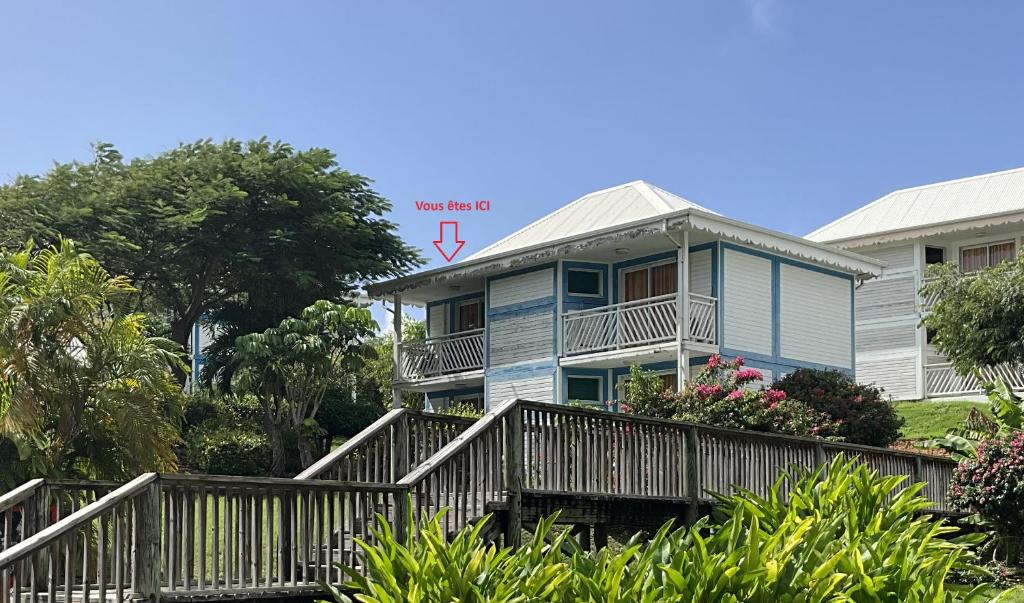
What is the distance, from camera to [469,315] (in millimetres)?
38562

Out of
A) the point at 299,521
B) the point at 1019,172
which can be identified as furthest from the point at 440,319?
the point at 299,521

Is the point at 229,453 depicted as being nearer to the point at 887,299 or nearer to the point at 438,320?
the point at 438,320

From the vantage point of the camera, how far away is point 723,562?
757 cm

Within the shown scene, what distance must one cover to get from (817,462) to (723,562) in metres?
9.66

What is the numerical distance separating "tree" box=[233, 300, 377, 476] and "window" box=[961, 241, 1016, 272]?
1788 cm

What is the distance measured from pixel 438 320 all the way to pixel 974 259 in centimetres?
1590

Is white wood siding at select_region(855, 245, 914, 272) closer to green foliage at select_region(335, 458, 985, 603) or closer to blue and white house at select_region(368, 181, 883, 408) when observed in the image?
blue and white house at select_region(368, 181, 883, 408)

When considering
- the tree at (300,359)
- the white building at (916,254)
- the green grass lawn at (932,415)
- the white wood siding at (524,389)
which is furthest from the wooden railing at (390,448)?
the white building at (916,254)

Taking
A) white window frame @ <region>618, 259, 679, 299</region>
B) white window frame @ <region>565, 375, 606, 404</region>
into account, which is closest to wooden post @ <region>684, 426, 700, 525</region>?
white window frame @ <region>618, 259, 679, 299</region>

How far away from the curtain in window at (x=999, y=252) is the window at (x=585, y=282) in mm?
13209

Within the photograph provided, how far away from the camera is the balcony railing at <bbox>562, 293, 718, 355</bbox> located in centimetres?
3088

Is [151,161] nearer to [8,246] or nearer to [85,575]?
[8,246]

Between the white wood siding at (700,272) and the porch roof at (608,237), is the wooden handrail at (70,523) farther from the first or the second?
the white wood siding at (700,272)

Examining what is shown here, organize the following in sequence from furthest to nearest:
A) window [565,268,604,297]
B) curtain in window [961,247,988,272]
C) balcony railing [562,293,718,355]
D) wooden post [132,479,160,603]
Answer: curtain in window [961,247,988,272] < window [565,268,604,297] < balcony railing [562,293,718,355] < wooden post [132,479,160,603]
